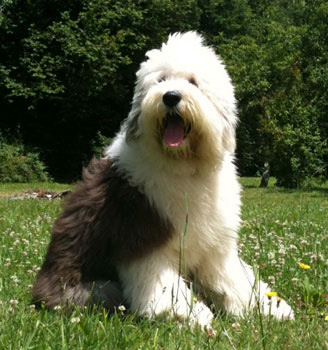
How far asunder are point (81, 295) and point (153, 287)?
1.36 feet

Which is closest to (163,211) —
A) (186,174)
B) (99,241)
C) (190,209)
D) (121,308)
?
(190,209)

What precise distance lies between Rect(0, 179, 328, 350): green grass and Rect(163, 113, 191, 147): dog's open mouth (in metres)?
0.75

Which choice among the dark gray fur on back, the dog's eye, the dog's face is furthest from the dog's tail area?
the dog's eye

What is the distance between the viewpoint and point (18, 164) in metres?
18.4

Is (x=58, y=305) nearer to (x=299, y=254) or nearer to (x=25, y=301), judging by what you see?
(x=25, y=301)

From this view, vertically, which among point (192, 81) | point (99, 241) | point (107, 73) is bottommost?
point (99, 241)

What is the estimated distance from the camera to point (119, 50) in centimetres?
2331

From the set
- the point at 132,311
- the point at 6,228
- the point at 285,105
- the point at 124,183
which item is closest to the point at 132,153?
the point at 124,183

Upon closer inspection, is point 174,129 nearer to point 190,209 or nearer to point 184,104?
point 184,104

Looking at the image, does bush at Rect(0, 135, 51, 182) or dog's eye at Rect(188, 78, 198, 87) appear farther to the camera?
bush at Rect(0, 135, 51, 182)

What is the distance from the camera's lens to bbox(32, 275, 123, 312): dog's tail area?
3.08 m

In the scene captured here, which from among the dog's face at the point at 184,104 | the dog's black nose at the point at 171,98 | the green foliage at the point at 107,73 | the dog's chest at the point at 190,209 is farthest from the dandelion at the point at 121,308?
the green foliage at the point at 107,73

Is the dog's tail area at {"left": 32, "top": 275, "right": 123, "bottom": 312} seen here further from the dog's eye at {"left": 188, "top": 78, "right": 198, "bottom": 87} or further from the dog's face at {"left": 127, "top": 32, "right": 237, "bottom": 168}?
the dog's eye at {"left": 188, "top": 78, "right": 198, "bottom": 87}

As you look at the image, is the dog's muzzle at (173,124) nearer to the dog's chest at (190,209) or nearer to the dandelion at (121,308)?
the dog's chest at (190,209)
